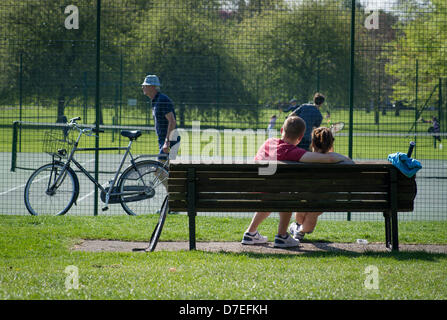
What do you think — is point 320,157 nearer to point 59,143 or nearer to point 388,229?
point 388,229

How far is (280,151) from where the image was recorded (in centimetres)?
701

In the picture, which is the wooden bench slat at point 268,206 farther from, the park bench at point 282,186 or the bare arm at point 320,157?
the bare arm at point 320,157

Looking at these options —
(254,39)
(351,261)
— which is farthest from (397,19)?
(351,261)

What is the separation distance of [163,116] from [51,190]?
205 cm

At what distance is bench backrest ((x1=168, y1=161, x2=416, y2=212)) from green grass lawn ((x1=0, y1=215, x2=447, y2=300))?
524 mm

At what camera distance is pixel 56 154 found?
9641 mm

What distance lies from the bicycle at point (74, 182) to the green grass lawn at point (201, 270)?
4.27 ft

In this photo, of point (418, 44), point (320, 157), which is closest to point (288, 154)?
point (320, 157)

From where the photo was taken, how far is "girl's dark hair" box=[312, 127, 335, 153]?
6953 millimetres

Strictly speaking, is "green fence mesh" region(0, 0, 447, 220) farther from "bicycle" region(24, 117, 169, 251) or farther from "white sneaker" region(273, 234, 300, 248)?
"white sneaker" region(273, 234, 300, 248)

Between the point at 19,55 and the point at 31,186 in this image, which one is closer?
the point at 31,186
